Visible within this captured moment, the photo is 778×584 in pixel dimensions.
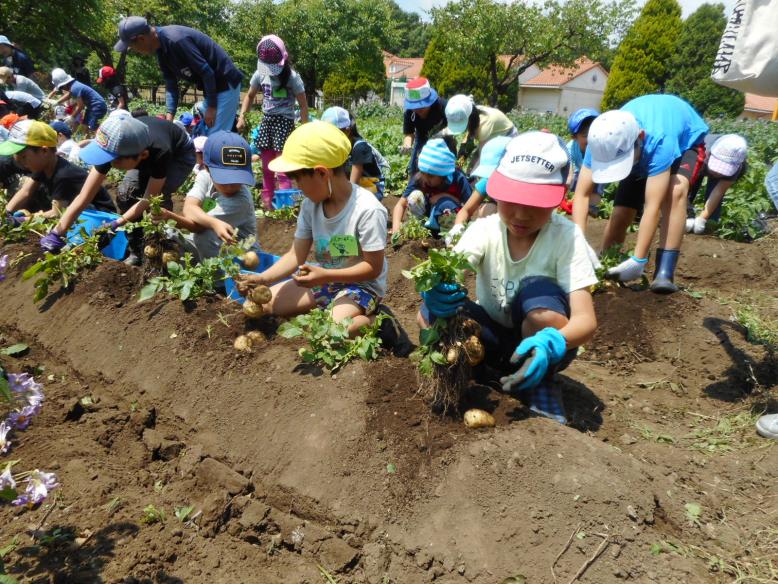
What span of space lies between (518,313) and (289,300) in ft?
4.32

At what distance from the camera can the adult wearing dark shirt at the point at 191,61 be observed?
4.77 meters

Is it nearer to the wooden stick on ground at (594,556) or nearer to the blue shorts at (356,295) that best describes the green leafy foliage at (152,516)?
the blue shorts at (356,295)

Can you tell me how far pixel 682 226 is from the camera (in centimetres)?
344

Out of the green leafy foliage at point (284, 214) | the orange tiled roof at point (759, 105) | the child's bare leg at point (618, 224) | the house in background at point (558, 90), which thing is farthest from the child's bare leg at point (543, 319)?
the house in background at point (558, 90)

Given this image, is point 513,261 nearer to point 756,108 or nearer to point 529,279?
point 529,279

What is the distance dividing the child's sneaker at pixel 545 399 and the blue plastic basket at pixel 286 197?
14.3ft

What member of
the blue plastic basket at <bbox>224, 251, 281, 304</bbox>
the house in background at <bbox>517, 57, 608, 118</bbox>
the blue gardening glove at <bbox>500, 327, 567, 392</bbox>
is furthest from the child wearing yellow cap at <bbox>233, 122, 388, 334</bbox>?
the house in background at <bbox>517, 57, 608, 118</bbox>

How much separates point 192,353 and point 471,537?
1815mm

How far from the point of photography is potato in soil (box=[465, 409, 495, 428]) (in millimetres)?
2148

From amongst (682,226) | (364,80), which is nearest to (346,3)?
(364,80)

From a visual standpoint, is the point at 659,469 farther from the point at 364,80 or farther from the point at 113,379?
the point at 364,80

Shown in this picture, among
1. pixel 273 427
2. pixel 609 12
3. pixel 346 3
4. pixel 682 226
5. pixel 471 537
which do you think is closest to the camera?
pixel 471 537

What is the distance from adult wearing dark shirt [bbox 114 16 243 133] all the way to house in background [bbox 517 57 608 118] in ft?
155

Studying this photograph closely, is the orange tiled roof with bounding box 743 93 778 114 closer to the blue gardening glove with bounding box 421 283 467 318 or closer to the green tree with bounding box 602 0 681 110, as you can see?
the green tree with bounding box 602 0 681 110
